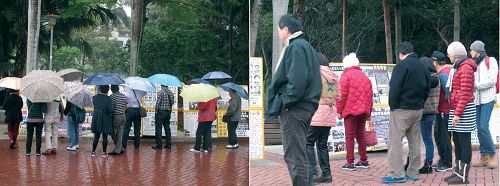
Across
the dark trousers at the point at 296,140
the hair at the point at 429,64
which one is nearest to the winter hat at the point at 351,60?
the hair at the point at 429,64

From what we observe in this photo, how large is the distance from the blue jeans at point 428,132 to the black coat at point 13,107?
9.41 meters

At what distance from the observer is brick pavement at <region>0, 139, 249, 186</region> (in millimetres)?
10117

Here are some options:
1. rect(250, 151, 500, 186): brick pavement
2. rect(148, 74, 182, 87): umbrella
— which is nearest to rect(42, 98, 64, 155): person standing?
rect(148, 74, 182, 87): umbrella

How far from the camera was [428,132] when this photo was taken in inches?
344

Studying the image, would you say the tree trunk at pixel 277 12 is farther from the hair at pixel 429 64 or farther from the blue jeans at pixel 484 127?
the blue jeans at pixel 484 127

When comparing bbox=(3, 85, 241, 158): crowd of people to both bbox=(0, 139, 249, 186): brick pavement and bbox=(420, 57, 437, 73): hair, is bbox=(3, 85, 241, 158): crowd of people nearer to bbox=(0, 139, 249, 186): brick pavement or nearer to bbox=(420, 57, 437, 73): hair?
bbox=(0, 139, 249, 186): brick pavement

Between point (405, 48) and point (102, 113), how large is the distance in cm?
727

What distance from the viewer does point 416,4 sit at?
725 cm

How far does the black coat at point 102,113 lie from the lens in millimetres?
13352

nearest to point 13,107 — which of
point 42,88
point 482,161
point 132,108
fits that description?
point 42,88

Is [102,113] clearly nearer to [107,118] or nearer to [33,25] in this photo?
[107,118]

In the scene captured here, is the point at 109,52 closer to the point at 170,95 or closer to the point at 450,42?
the point at 170,95

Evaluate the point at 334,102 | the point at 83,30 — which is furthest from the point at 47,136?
the point at 83,30

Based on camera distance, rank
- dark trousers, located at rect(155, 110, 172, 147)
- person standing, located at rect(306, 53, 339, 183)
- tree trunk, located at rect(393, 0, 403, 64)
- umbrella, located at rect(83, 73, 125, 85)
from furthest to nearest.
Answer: dark trousers, located at rect(155, 110, 172, 147), umbrella, located at rect(83, 73, 125, 85), person standing, located at rect(306, 53, 339, 183), tree trunk, located at rect(393, 0, 403, 64)
